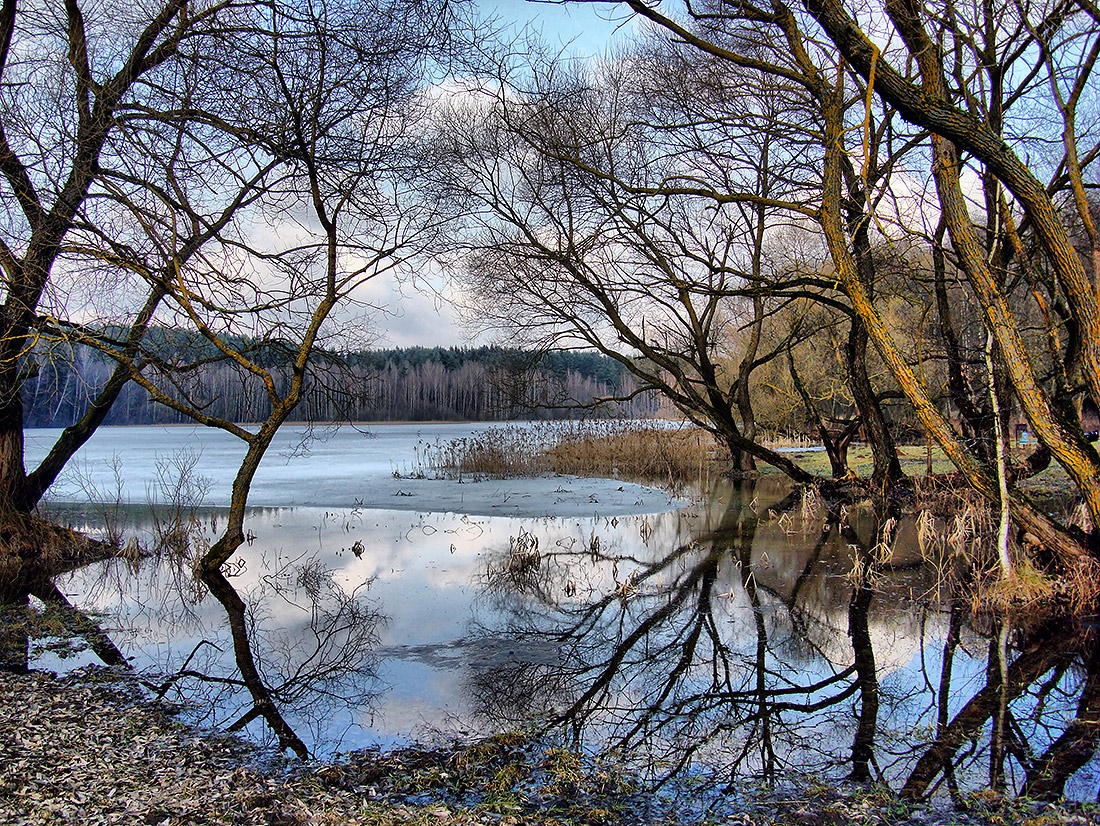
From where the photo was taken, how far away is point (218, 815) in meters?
2.92

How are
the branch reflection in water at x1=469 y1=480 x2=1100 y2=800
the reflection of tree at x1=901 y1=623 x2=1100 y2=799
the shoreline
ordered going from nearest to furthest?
1. the shoreline
2. the reflection of tree at x1=901 y1=623 x2=1100 y2=799
3. the branch reflection in water at x1=469 y1=480 x2=1100 y2=800

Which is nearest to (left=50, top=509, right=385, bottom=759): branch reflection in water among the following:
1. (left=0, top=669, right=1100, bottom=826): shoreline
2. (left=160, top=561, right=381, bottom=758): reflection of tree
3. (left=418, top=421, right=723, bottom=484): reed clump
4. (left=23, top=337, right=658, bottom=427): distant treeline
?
(left=160, top=561, right=381, bottom=758): reflection of tree

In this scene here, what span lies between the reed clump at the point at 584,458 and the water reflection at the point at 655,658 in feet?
27.8

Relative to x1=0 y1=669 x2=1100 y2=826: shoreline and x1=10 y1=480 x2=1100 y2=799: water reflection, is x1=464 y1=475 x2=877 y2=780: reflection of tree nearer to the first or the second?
x1=10 y1=480 x2=1100 y2=799: water reflection

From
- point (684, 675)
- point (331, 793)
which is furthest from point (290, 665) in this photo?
point (684, 675)

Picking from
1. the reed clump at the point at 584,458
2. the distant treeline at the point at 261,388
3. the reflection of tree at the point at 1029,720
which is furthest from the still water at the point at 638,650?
the reed clump at the point at 584,458

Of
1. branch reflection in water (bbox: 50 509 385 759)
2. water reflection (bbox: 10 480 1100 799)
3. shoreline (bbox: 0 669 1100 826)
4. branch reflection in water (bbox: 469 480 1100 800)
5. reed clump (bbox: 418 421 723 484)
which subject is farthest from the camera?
reed clump (bbox: 418 421 723 484)

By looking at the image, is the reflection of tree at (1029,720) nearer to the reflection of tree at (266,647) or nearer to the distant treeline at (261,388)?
the reflection of tree at (266,647)

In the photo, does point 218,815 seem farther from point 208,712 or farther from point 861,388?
point 861,388

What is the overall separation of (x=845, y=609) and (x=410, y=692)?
4010mm

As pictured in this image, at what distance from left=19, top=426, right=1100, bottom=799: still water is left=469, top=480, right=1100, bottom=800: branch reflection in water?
0.07 ft

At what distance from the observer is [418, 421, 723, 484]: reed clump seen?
58.5ft

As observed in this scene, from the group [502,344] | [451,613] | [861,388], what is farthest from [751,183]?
[451,613]

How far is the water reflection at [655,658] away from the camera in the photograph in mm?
3797
